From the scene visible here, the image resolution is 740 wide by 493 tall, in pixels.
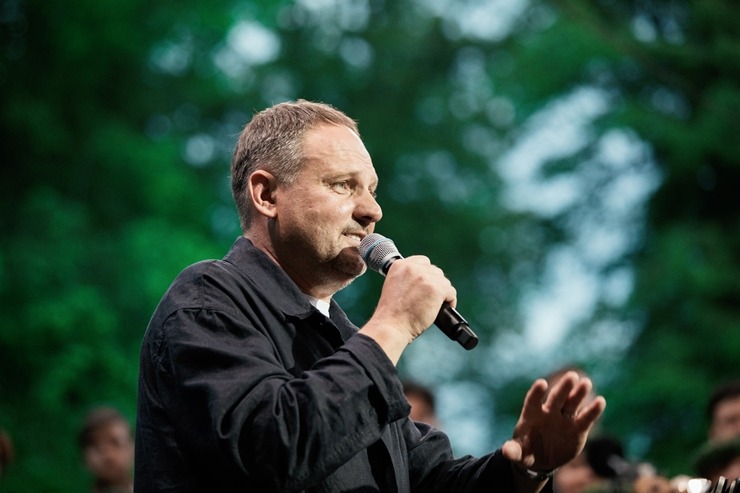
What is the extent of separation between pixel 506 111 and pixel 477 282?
10.1ft

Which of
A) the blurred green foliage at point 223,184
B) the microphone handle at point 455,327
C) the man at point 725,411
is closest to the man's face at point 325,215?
the microphone handle at point 455,327

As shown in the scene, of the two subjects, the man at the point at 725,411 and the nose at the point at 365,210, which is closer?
the nose at the point at 365,210

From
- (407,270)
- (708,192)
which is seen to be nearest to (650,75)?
(708,192)

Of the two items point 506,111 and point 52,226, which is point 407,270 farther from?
point 506,111

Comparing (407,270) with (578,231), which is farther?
(578,231)

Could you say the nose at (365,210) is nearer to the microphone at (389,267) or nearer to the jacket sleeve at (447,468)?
the microphone at (389,267)

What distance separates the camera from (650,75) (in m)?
15.6

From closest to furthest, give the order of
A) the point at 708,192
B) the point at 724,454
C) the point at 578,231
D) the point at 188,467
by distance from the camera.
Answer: the point at 188,467, the point at 724,454, the point at 708,192, the point at 578,231

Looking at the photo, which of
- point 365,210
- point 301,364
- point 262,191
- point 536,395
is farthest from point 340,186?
point 536,395

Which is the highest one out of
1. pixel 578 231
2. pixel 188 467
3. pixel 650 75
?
pixel 650 75

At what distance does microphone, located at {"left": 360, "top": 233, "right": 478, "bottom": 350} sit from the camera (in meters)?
2.95

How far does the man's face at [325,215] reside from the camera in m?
3.24

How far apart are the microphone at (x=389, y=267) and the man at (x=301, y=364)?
0.18 ft

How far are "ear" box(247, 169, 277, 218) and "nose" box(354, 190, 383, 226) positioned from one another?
241 mm
